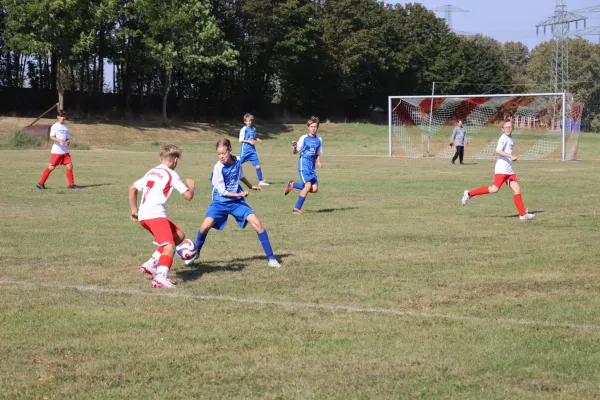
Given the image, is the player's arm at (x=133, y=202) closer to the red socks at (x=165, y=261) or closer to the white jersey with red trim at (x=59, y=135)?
the red socks at (x=165, y=261)

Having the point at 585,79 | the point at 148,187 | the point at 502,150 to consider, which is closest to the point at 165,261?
the point at 148,187

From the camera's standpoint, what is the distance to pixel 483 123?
1800 inches

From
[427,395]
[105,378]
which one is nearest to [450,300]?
[427,395]

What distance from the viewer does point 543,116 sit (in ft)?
144

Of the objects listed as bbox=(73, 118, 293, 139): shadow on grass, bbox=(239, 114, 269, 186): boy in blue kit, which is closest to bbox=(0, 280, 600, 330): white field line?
bbox=(239, 114, 269, 186): boy in blue kit

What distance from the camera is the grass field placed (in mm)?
5734

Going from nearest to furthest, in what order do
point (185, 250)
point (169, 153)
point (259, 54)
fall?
point (169, 153)
point (185, 250)
point (259, 54)

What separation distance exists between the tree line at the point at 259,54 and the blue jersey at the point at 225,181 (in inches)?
1779

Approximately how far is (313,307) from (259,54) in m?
64.2

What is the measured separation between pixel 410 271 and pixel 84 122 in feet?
162

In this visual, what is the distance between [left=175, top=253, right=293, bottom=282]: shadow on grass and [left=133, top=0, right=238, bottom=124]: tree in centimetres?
4732

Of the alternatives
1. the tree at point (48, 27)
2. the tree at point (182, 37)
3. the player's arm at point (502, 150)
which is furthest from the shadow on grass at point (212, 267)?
the tree at point (182, 37)

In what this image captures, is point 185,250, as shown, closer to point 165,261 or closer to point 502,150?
point 165,261

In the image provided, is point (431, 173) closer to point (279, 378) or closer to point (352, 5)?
point (279, 378)
